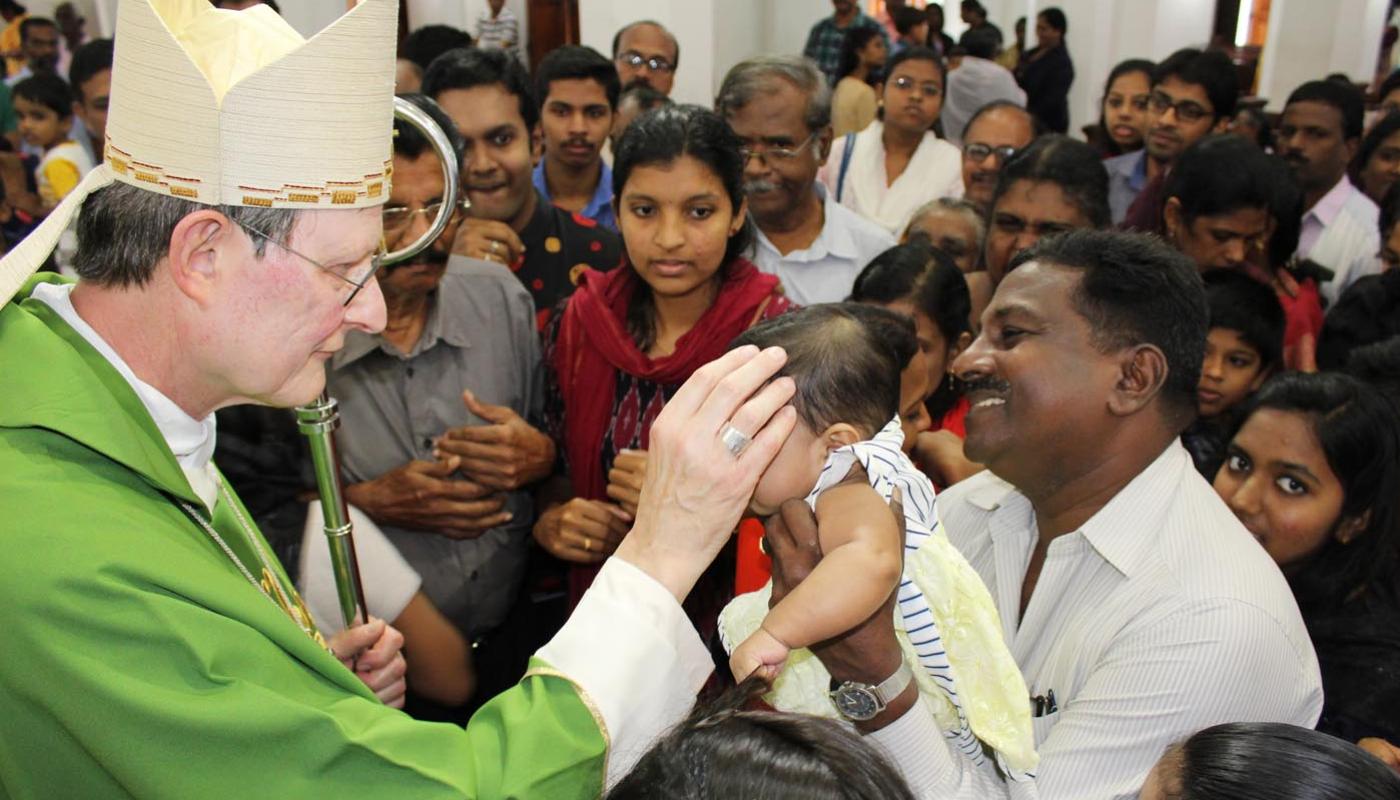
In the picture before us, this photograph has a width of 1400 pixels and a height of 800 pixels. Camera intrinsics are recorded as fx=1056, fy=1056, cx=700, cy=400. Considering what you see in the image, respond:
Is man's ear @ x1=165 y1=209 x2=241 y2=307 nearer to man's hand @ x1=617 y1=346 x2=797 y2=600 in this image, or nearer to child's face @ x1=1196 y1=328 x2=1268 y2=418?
man's hand @ x1=617 y1=346 x2=797 y2=600

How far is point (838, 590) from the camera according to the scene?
4.87 feet

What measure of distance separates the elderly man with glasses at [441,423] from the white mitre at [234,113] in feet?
3.52

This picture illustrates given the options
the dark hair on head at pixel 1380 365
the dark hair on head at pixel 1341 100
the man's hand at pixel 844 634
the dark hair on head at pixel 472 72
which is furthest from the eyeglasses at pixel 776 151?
the dark hair on head at pixel 1341 100

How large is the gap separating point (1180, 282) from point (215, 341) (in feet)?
5.54

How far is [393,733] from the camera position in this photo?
1.29 metres

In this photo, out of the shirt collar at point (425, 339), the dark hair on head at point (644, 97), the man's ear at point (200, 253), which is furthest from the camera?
the dark hair on head at point (644, 97)

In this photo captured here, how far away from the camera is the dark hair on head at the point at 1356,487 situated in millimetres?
2336

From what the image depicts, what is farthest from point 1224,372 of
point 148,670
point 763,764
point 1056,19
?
point 1056,19

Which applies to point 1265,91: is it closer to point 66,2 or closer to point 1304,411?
point 1304,411

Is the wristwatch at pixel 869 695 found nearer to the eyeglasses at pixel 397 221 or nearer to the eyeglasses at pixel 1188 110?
the eyeglasses at pixel 397 221

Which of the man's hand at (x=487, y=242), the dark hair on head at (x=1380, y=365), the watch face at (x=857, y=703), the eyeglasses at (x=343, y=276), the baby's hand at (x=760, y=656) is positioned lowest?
the watch face at (x=857, y=703)

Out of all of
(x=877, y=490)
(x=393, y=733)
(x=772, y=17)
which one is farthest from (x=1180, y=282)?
(x=772, y=17)

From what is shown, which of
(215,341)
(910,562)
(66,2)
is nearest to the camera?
(215,341)

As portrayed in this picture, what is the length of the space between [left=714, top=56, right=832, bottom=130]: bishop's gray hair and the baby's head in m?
1.92
